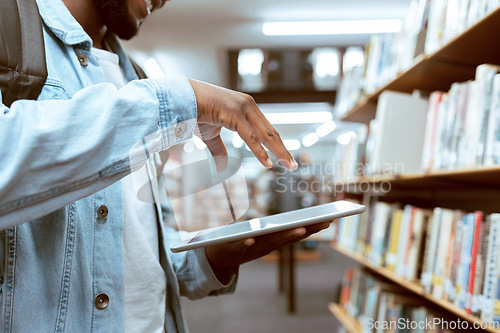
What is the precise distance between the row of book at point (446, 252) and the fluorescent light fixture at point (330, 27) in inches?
98.6

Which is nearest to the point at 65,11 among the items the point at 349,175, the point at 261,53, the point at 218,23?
the point at 349,175

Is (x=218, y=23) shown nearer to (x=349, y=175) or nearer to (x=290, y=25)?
(x=290, y=25)

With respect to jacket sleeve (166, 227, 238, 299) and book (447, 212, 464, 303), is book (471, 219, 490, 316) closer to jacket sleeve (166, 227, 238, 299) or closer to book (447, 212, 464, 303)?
book (447, 212, 464, 303)

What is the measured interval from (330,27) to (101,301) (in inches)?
146

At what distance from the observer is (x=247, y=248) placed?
0.69m

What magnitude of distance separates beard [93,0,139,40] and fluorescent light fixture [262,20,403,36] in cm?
306

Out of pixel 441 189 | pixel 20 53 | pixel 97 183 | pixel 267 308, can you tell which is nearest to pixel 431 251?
pixel 441 189

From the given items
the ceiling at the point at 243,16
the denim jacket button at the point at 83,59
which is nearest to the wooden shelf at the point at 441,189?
the denim jacket button at the point at 83,59

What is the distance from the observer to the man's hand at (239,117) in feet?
1.77

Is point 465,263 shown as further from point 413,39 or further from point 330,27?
point 330,27

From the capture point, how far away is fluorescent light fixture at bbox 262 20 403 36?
12.1 feet

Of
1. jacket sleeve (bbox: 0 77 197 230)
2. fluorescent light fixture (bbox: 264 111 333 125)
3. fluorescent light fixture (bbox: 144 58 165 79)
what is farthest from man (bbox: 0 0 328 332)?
fluorescent light fixture (bbox: 264 111 333 125)

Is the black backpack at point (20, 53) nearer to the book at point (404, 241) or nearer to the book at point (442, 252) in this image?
the book at point (442, 252)

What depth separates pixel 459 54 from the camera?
127 centimetres
